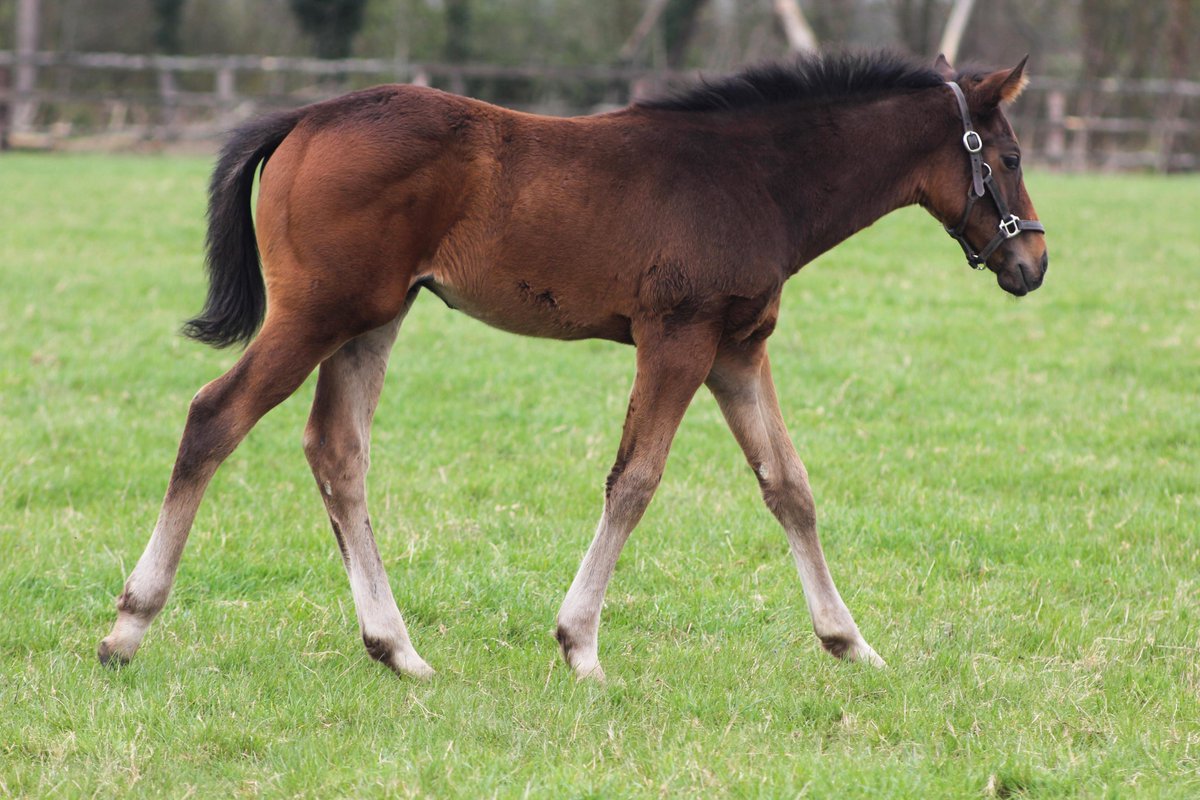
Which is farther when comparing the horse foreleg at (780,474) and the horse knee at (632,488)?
the horse foreleg at (780,474)

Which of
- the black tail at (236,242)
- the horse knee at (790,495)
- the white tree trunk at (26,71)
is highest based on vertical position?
the black tail at (236,242)

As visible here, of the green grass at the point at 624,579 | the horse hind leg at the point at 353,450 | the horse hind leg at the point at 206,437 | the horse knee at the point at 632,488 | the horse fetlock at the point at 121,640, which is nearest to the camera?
the green grass at the point at 624,579

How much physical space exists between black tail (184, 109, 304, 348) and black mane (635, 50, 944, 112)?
122cm

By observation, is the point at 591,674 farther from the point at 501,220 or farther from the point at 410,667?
the point at 501,220

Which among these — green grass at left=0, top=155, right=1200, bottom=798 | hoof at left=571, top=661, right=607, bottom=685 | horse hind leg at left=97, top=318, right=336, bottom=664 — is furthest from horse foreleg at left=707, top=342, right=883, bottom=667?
horse hind leg at left=97, top=318, right=336, bottom=664

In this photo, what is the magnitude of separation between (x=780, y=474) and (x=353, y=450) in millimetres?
1423

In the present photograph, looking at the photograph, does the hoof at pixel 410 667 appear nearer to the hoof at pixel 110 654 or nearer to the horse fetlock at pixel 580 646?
the horse fetlock at pixel 580 646

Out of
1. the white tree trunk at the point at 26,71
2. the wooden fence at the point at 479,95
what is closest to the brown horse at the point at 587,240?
the wooden fence at the point at 479,95

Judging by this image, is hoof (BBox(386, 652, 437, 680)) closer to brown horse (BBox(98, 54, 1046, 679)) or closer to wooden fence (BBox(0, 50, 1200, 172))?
brown horse (BBox(98, 54, 1046, 679))

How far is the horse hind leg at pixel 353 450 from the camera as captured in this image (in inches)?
158

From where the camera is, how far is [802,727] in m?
3.57

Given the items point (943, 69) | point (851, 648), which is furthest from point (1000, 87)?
point (851, 648)

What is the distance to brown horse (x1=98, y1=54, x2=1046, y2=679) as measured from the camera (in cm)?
371

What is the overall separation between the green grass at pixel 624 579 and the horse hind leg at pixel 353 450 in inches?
9.9
